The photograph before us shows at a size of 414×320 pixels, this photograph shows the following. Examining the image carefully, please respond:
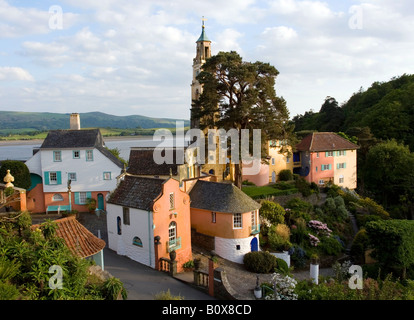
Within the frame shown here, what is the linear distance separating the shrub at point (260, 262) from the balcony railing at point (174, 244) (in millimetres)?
5293

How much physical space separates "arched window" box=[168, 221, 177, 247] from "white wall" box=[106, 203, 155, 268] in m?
1.37

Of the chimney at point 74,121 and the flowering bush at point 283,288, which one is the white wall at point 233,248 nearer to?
the flowering bush at point 283,288

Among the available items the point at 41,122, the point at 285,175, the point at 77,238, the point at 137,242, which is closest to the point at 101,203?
the point at 137,242

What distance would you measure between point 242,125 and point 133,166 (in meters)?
12.4

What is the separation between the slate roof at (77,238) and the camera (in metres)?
14.8

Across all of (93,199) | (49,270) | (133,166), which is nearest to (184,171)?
(133,166)

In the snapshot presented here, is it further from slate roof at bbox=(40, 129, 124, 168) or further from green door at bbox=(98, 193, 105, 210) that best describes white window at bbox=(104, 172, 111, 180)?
green door at bbox=(98, 193, 105, 210)

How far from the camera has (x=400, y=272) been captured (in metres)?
24.3

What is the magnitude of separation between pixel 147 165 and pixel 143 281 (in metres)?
17.1

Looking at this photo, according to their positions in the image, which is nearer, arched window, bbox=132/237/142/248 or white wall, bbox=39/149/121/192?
arched window, bbox=132/237/142/248

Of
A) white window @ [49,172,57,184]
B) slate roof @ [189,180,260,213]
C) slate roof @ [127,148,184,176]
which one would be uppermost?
slate roof @ [127,148,184,176]

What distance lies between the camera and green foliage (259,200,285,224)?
29750mm

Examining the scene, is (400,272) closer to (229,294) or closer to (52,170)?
(229,294)

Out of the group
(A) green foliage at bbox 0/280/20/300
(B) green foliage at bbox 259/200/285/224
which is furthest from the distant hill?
(A) green foliage at bbox 0/280/20/300
